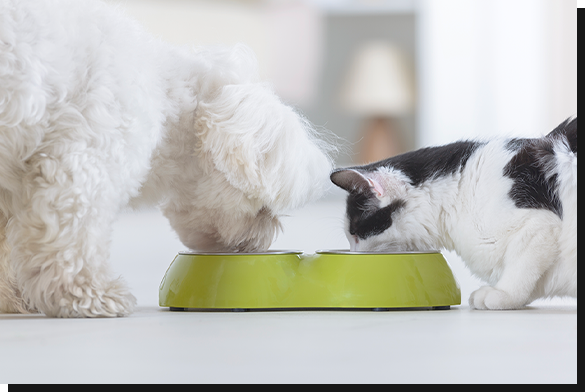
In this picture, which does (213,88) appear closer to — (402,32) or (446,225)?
(446,225)

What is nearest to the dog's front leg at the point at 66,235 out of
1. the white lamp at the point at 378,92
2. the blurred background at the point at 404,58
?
the blurred background at the point at 404,58

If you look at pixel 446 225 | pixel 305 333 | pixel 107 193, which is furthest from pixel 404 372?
pixel 446 225

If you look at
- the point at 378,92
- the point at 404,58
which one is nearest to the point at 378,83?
the point at 378,92

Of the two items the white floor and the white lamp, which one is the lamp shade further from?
the white floor

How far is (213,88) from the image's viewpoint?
1.59 m

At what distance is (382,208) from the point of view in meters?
1.72

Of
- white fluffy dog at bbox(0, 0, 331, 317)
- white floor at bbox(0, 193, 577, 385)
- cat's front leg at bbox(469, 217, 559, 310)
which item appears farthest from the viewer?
cat's front leg at bbox(469, 217, 559, 310)

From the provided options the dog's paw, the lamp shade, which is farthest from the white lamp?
the dog's paw

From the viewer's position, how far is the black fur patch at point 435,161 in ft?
5.54

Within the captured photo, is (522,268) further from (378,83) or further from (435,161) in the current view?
(378,83)

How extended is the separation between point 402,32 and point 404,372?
5.24 m

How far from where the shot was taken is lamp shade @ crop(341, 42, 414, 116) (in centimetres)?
561

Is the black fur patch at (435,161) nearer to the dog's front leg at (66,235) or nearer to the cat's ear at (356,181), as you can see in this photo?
the cat's ear at (356,181)

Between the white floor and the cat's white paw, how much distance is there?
0.04 m
